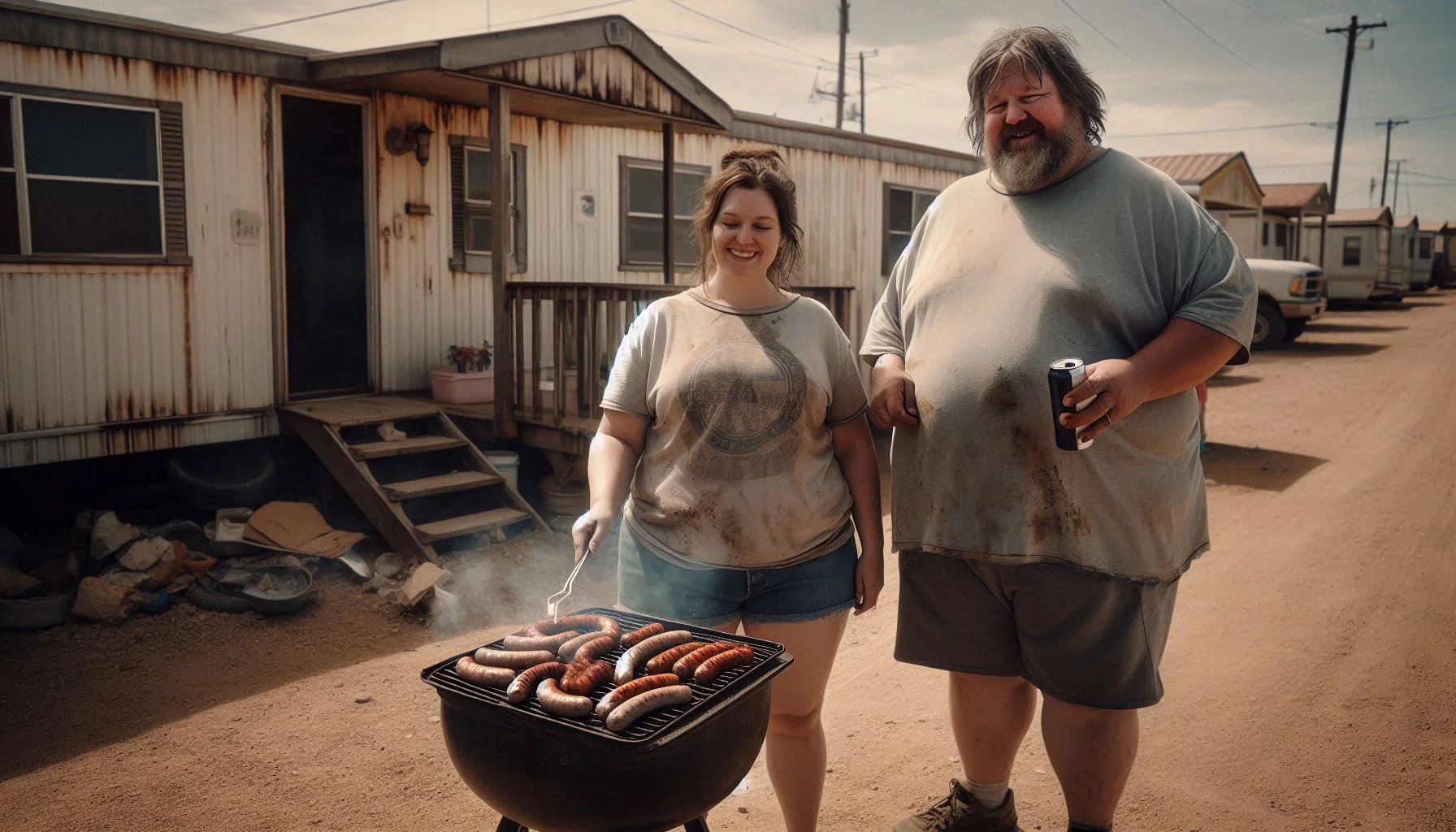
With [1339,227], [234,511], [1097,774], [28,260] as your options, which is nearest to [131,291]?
[28,260]

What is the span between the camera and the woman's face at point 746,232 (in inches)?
102

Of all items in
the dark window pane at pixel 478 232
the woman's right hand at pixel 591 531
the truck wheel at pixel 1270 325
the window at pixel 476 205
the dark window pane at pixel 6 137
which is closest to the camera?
the woman's right hand at pixel 591 531

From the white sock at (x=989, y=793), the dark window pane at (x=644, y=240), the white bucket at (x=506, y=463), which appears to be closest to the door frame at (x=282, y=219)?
the white bucket at (x=506, y=463)

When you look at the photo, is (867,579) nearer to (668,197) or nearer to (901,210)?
(668,197)

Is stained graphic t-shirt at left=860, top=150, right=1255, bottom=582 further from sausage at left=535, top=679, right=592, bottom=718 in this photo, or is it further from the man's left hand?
sausage at left=535, top=679, right=592, bottom=718

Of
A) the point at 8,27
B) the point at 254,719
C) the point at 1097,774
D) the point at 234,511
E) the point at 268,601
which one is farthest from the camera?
the point at 234,511

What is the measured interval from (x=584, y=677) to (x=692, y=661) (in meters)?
0.23

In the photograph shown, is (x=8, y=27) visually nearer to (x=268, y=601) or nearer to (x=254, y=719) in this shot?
(x=268, y=601)

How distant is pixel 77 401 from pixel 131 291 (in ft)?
2.63

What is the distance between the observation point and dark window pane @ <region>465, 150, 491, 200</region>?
883cm

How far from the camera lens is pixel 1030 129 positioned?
8.38ft

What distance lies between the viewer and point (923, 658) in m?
2.83

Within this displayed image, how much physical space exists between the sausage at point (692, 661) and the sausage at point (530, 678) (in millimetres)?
240

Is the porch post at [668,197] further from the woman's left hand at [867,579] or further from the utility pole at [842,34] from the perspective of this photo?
the utility pole at [842,34]
